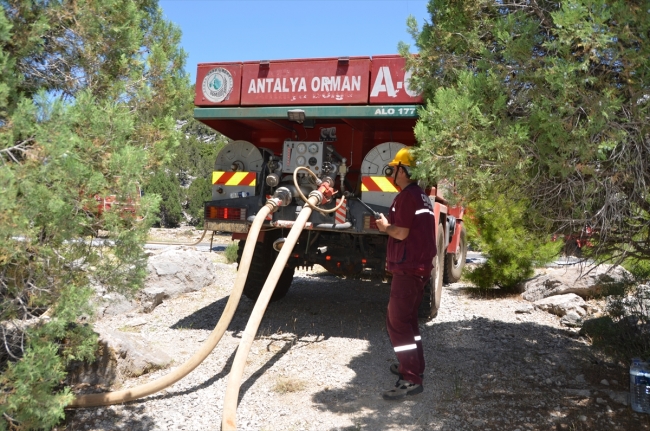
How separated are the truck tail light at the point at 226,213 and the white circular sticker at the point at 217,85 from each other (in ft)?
4.14

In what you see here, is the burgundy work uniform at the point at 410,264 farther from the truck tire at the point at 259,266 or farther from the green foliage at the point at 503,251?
the green foliage at the point at 503,251

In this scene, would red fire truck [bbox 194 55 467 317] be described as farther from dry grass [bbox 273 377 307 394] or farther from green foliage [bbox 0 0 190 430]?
green foliage [bbox 0 0 190 430]

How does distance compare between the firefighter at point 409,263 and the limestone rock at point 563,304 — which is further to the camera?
the limestone rock at point 563,304

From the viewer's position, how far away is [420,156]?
139 inches

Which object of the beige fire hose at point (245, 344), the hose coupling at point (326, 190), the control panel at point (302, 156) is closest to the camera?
the beige fire hose at point (245, 344)

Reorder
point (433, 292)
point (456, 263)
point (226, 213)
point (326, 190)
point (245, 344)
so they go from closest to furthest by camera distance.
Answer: point (245, 344)
point (326, 190)
point (226, 213)
point (433, 292)
point (456, 263)

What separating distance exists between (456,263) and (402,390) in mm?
6154

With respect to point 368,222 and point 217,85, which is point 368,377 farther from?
point 217,85

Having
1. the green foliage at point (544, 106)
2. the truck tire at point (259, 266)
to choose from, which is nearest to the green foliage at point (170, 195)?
the truck tire at point (259, 266)

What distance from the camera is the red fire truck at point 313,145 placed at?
5.76 meters

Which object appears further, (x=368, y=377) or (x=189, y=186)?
(x=189, y=186)

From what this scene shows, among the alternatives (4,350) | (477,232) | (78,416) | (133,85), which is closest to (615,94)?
(133,85)

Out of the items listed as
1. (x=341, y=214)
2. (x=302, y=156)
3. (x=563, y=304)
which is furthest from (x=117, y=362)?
(x=563, y=304)

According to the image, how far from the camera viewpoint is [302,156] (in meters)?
6.17
